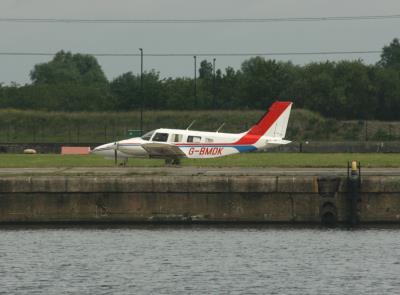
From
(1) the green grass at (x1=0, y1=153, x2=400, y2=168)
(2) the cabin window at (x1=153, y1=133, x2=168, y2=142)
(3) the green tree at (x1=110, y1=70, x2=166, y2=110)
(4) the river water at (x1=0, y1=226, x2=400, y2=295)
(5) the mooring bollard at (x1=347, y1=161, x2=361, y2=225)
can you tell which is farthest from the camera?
(3) the green tree at (x1=110, y1=70, x2=166, y2=110)

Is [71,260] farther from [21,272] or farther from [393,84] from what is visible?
[393,84]

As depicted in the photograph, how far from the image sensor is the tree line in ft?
397

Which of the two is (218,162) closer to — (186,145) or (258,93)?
(186,145)

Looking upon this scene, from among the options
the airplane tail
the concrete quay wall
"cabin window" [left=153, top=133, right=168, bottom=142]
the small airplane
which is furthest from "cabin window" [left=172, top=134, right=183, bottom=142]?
the concrete quay wall

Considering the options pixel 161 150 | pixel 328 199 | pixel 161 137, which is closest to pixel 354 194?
pixel 328 199

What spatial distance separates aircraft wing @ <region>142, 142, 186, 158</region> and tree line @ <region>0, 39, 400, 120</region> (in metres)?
59.7

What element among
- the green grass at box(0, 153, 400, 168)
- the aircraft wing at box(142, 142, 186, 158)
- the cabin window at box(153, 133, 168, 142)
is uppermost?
the cabin window at box(153, 133, 168, 142)

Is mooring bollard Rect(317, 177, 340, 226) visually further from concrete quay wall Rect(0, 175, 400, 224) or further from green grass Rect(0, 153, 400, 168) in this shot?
green grass Rect(0, 153, 400, 168)

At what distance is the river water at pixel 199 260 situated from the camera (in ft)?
124

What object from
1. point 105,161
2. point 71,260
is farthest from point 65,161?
point 71,260

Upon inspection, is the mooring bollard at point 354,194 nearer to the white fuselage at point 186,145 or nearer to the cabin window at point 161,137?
the white fuselage at point 186,145

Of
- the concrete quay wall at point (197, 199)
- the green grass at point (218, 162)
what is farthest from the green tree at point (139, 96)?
the concrete quay wall at point (197, 199)

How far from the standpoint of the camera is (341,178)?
48.8 metres

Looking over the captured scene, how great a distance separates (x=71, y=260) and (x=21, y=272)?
2617 millimetres
